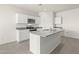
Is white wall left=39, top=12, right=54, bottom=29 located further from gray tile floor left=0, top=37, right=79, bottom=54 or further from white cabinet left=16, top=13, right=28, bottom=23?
gray tile floor left=0, top=37, right=79, bottom=54

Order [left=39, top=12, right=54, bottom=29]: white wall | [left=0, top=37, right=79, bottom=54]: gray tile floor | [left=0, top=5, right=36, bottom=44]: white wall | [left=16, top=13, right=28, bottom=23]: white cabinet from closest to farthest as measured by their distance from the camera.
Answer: [left=0, top=37, right=79, bottom=54]: gray tile floor
[left=0, top=5, right=36, bottom=44]: white wall
[left=16, top=13, right=28, bottom=23]: white cabinet
[left=39, top=12, right=54, bottom=29]: white wall

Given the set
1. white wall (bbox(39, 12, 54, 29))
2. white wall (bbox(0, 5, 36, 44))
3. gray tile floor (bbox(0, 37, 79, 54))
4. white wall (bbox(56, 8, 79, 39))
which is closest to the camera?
gray tile floor (bbox(0, 37, 79, 54))

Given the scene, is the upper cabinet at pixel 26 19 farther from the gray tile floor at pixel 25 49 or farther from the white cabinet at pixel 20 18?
the gray tile floor at pixel 25 49

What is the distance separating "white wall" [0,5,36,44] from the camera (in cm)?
415

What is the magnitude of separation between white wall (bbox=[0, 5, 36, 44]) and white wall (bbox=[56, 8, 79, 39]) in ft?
13.8

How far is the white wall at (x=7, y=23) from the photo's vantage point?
4.15 m

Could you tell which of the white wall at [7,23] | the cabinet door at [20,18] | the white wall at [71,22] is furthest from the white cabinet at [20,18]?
the white wall at [71,22]

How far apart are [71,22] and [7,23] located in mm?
4959

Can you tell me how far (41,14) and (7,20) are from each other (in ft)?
12.0

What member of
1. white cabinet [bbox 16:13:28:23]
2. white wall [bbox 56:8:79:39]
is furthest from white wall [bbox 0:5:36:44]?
white wall [bbox 56:8:79:39]

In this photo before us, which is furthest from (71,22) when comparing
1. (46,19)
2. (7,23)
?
(7,23)

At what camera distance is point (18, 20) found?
507 cm

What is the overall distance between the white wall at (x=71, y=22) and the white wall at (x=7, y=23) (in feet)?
13.8
